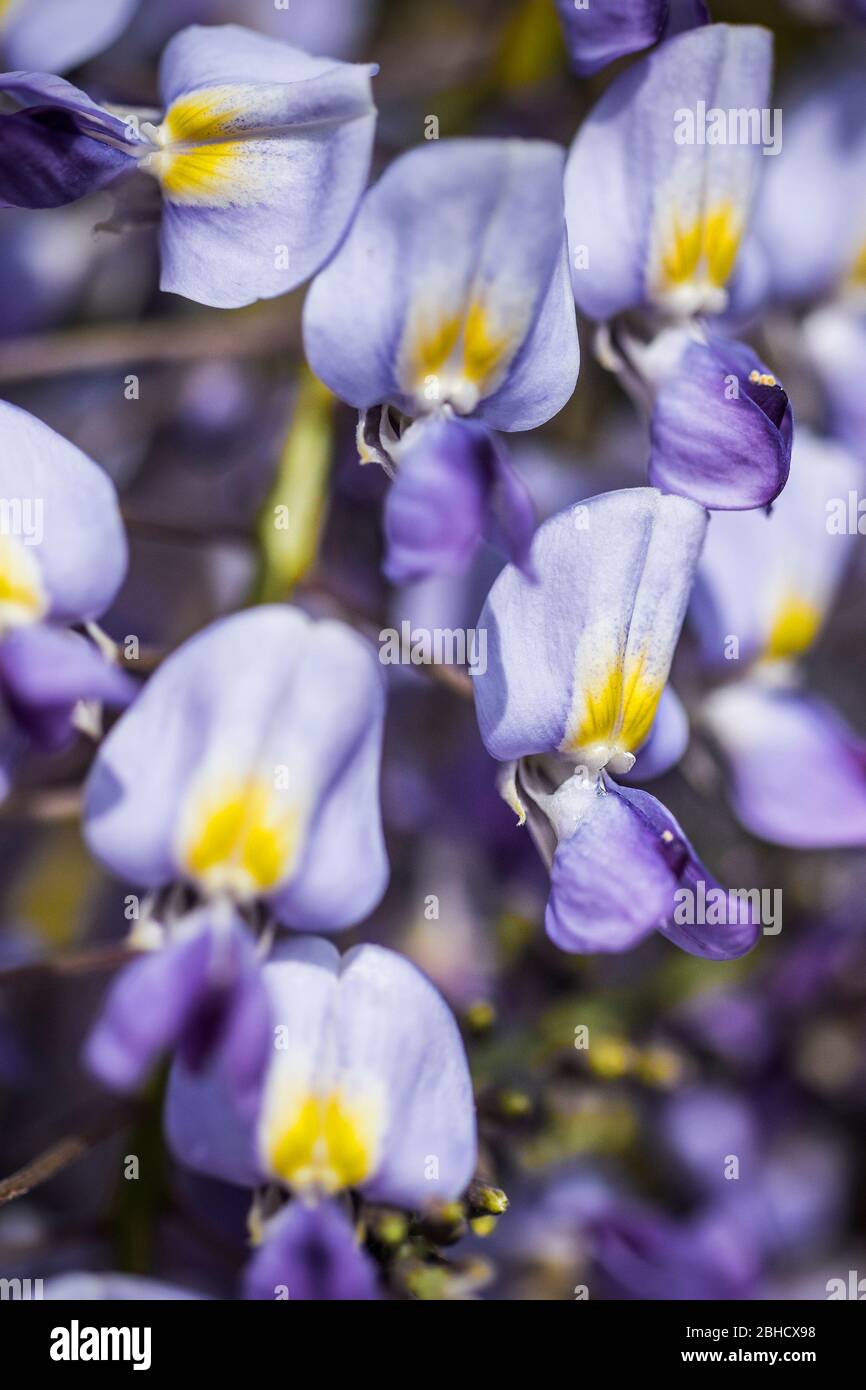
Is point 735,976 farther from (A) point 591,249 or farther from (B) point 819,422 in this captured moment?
(A) point 591,249

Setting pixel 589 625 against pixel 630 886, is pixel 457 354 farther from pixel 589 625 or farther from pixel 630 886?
pixel 630 886

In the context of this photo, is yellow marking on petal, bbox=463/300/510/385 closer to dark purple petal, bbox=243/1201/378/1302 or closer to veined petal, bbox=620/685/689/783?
veined petal, bbox=620/685/689/783

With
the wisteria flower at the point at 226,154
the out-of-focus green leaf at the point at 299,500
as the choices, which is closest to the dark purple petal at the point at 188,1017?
the out-of-focus green leaf at the point at 299,500

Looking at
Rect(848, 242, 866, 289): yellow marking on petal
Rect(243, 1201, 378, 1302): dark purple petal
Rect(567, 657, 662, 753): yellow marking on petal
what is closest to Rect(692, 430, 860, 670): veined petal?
Rect(848, 242, 866, 289): yellow marking on petal

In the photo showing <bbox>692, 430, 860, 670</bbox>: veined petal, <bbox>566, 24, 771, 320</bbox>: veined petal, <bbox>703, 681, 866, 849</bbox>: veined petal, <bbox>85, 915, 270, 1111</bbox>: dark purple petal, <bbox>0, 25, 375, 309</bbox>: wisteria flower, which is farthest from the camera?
<bbox>692, 430, 860, 670</bbox>: veined petal

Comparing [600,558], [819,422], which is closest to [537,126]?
[819,422]

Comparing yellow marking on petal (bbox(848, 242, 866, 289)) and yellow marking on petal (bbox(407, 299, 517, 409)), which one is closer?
Answer: yellow marking on petal (bbox(407, 299, 517, 409))

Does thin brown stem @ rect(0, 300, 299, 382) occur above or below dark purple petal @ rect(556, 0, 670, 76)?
below
